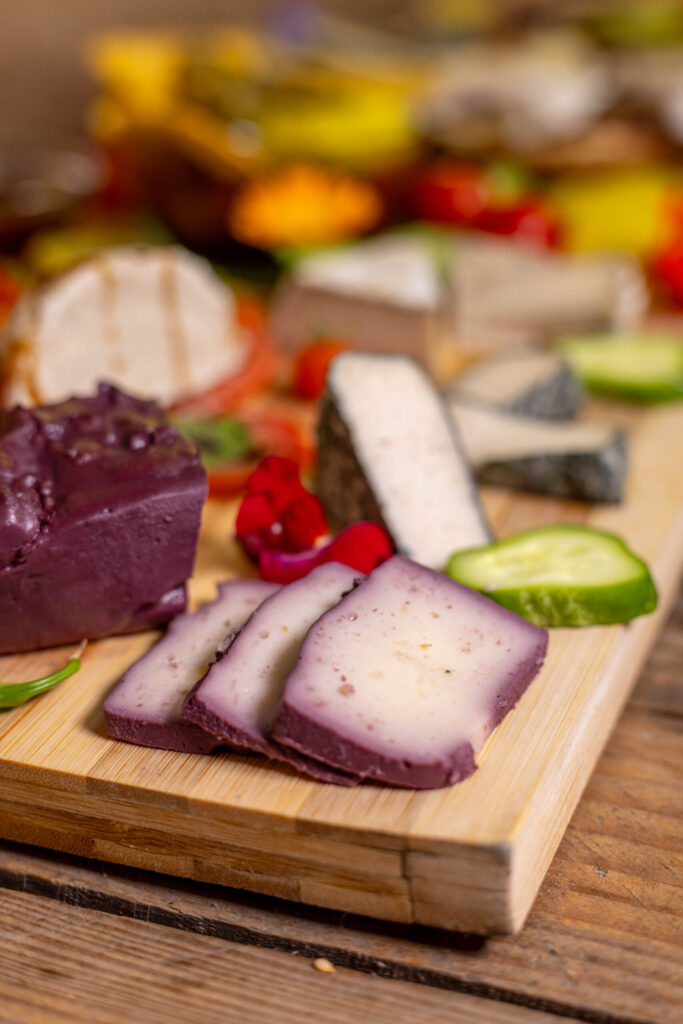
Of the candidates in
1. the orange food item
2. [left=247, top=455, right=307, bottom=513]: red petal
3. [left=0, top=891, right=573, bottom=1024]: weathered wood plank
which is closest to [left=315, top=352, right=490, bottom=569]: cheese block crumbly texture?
[left=247, top=455, right=307, bottom=513]: red petal

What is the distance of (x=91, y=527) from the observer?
8.11 ft

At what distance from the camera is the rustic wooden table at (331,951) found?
1.95 metres

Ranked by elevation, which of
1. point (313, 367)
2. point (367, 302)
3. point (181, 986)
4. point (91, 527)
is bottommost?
point (181, 986)

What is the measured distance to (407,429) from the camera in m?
3.09

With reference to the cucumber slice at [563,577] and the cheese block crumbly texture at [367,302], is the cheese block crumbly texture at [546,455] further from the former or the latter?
the cheese block crumbly texture at [367,302]

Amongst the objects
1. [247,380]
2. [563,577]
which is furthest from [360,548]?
[247,380]

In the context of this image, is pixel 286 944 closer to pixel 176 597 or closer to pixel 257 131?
pixel 176 597

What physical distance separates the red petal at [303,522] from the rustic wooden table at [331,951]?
0.95m

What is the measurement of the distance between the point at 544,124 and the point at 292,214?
1.59 m

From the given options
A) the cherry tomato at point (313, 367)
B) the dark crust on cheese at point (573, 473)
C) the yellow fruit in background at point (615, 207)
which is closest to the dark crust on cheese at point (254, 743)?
the dark crust on cheese at point (573, 473)

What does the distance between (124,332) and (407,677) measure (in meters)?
2.19

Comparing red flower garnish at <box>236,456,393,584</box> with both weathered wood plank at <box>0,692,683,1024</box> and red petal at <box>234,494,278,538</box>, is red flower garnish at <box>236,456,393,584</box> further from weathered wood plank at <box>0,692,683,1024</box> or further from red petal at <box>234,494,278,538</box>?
weathered wood plank at <box>0,692,683,1024</box>

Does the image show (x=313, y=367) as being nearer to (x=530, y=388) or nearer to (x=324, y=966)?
(x=530, y=388)

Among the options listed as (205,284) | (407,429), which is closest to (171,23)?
(205,284)
